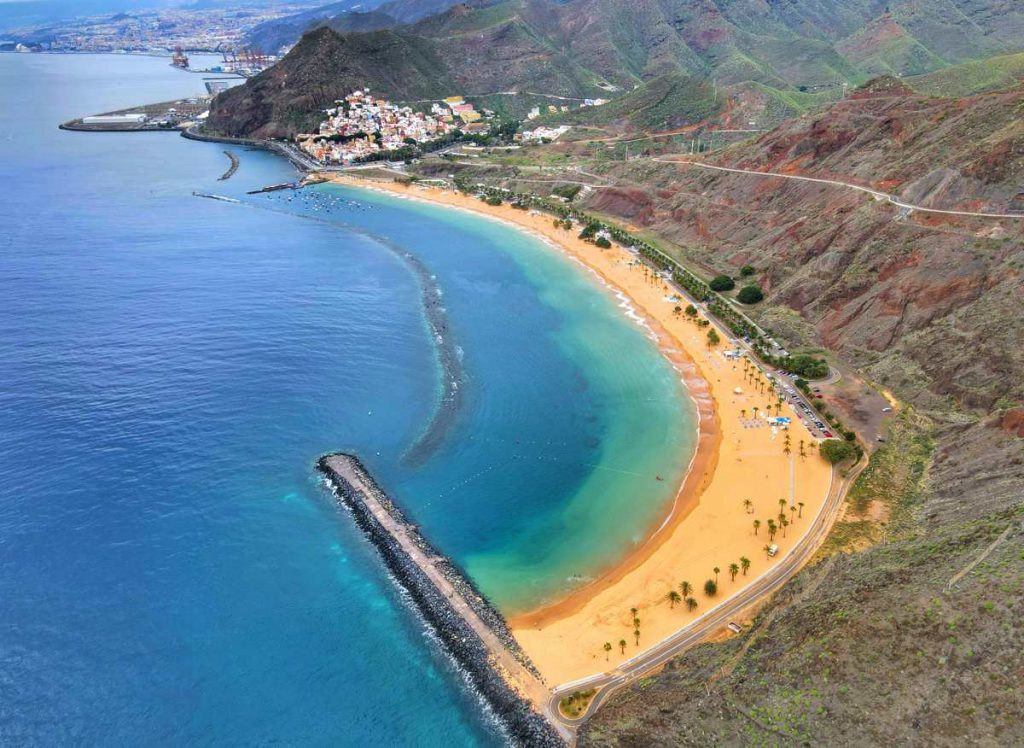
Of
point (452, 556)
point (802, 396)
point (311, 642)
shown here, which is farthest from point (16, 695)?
point (802, 396)

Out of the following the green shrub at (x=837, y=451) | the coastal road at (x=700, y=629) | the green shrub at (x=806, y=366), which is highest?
the green shrub at (x=806, y=366)

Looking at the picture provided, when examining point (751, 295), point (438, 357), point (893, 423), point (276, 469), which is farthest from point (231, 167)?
point (893, 423)

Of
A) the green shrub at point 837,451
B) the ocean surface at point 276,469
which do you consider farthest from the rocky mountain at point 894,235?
the ocean surface at point 276,469

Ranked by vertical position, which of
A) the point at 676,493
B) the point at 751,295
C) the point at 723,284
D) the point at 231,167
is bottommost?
the point at 676,493

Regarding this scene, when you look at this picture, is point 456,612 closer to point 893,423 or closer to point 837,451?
point 837,451

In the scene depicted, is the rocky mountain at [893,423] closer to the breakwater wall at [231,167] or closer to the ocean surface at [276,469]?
the ocean surface at [276,469]

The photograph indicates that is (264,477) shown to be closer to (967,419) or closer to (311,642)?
(311,642)
